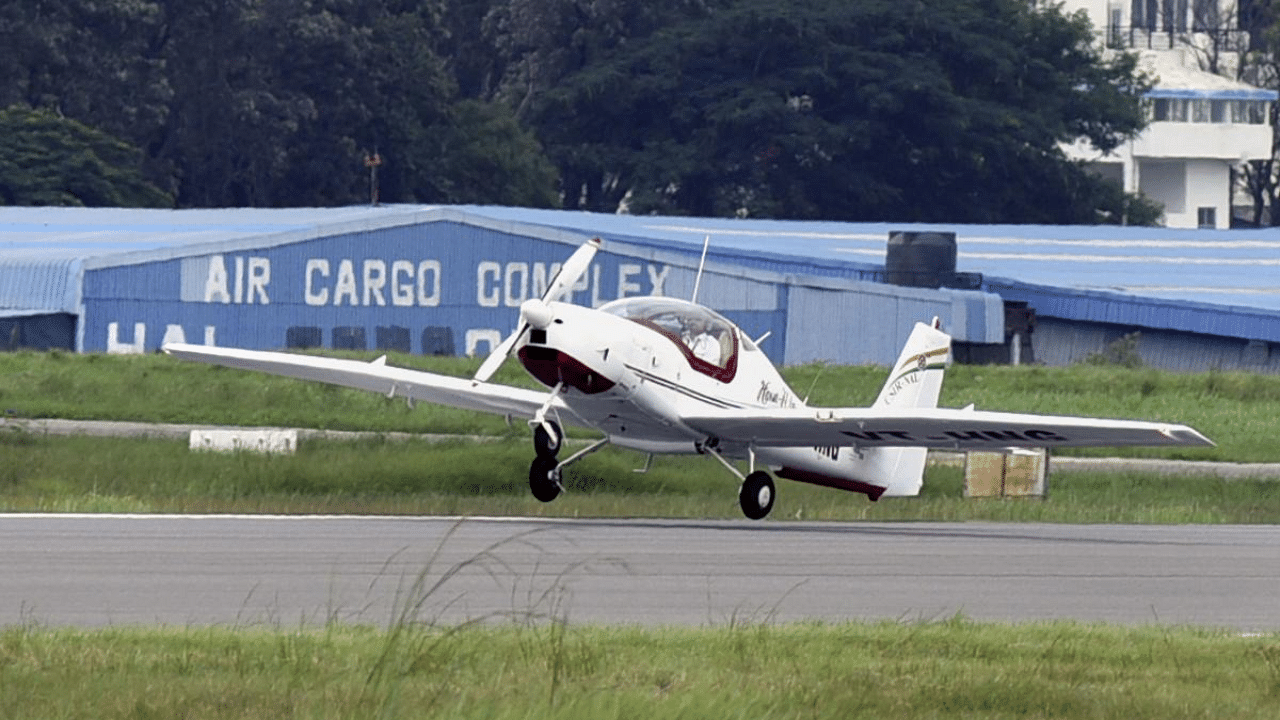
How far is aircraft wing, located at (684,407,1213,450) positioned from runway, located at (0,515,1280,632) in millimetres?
867

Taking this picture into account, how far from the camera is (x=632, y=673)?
10492 millimetres

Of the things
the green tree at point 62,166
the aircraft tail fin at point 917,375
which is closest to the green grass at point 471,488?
the aircraft tail fin at point 917,375

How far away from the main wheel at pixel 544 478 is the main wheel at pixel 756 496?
6.46ft

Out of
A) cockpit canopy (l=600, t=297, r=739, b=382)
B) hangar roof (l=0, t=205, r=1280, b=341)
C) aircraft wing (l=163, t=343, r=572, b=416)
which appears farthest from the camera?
hangar roof (l=0, t=205, r=1280, b=341)

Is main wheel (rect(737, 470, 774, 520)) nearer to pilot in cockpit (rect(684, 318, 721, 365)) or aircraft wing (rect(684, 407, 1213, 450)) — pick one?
aircraft wing (rect(684, 407, 1213, 450))

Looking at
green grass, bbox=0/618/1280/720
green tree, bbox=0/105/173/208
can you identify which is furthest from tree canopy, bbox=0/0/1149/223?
green grass, bbox=0/618/1280/720

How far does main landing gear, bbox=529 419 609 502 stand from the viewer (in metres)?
21.5

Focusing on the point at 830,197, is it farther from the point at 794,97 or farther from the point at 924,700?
the point at 924,700

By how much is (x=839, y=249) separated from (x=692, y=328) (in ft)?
137

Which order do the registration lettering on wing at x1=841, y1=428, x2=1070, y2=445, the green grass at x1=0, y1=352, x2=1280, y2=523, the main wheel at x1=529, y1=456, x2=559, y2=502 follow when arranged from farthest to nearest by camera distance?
the green grass at x1=0, y1=352, x2=1280, y2=523, the main wheel at x1=529, y1=456, x2=559, y2=502, the registration lettering on wing at x1=841, y1=428, x2=1070, y2=445

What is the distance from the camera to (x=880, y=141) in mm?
93812

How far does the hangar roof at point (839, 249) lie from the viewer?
2221 inches

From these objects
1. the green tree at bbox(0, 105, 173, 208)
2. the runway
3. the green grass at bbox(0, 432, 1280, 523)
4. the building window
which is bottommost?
the green grass at bbox(0, 432, 1280, 523)

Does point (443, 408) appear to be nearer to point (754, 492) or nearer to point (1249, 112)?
point (754, 492)
